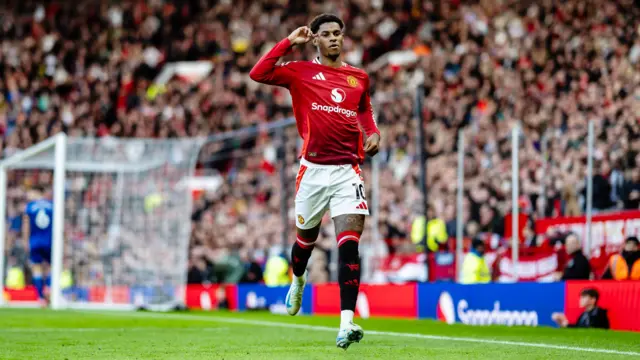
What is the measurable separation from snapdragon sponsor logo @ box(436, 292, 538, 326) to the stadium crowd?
3.97 feet

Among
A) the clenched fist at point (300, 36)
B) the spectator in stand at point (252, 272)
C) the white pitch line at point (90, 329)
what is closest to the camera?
the clenched fist at point (300, 36)

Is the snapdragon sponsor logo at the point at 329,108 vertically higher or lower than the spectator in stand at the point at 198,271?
higher

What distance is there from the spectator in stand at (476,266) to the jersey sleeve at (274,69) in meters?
7.24

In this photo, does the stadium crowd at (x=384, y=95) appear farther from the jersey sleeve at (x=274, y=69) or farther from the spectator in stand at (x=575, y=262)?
the jersey sleeve at (x=274, y=69)

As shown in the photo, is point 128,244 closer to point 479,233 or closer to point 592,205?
point 479,233

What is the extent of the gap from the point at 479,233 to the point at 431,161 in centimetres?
299

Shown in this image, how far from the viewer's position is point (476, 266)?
46.9 feet

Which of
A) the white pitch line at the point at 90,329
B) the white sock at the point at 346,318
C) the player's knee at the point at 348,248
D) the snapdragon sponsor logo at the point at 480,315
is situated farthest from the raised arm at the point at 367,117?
the snapdragon sponsor logo at the point at 480,315

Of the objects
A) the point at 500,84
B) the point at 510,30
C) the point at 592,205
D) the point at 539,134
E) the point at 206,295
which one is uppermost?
the point at 510,30

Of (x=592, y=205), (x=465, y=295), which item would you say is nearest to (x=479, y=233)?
(x=465, y=295)

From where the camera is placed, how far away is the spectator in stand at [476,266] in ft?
46.7

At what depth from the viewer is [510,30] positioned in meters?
23.1

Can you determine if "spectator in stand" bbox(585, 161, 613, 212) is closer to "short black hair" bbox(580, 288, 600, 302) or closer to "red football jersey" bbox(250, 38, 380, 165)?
"short black hair" bbox(580, 288, 600, 302)

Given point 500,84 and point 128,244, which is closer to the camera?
point 128,244
